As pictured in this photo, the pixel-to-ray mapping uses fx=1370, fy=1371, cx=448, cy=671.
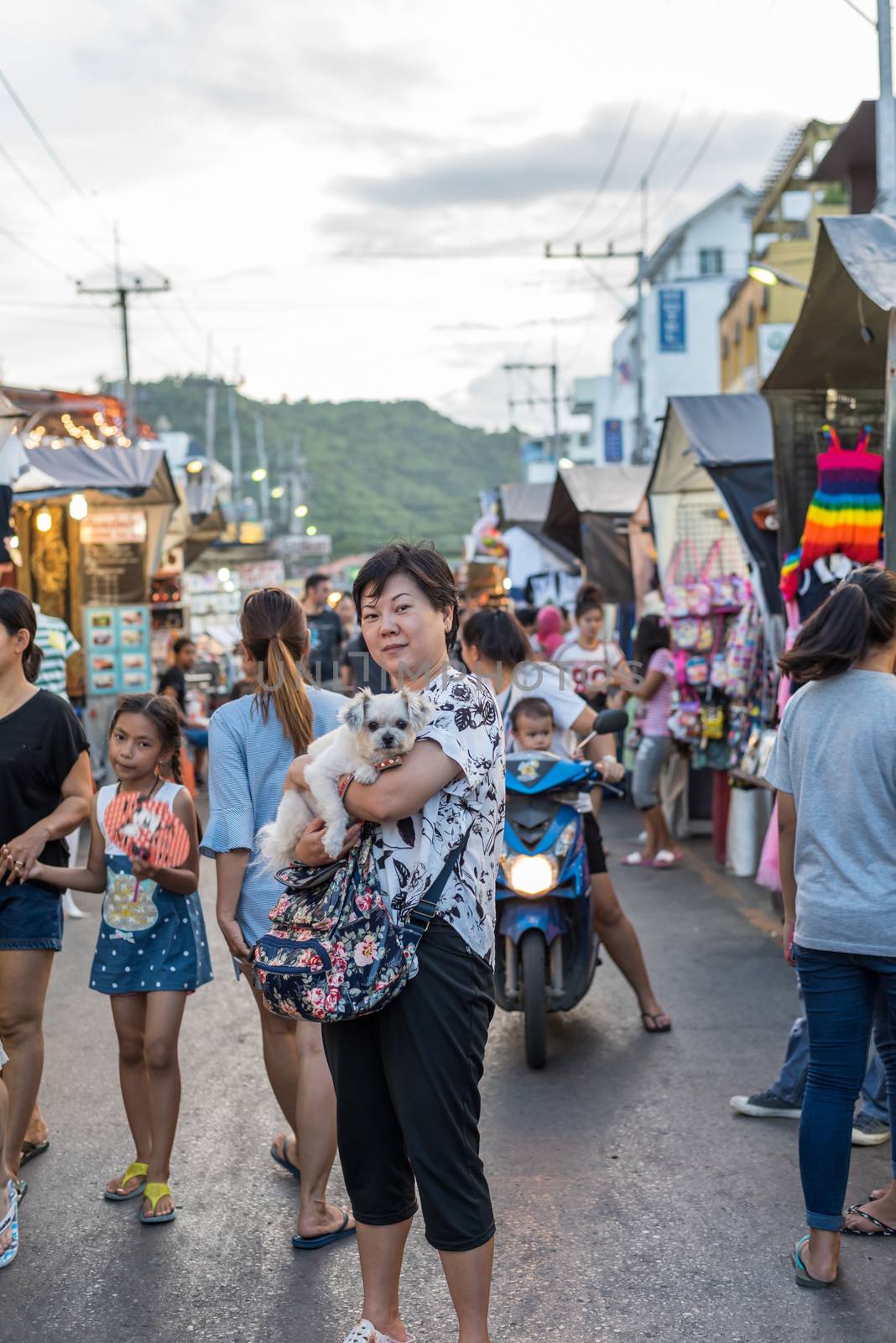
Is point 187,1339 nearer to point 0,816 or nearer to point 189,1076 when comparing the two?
point 0,816

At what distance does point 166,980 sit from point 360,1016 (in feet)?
5.79

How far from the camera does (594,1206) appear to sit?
443 centimetres

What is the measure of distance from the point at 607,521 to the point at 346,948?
14360 mm

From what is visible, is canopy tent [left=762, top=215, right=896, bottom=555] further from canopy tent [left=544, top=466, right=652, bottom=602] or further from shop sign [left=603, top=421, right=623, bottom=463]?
shop sign [left=603, top=421, right=623, bottom=463]

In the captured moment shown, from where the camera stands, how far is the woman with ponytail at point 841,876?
12.5 ft

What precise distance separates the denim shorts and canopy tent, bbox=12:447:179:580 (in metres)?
8.23

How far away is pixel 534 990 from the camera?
5785mm

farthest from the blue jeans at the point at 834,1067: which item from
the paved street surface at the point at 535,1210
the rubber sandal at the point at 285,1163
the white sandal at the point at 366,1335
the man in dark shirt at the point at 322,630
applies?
the man in dark shirt at the point at 322,630

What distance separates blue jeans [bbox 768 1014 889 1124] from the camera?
4.96 metres

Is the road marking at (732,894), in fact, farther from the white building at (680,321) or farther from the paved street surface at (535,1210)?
the white building at (680,321)

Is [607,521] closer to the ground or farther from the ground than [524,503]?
closer to the ground

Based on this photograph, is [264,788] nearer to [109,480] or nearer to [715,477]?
[715,477]

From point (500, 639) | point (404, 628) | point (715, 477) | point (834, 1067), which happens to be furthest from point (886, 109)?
point (404, 628)

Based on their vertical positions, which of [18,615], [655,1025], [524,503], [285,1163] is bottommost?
[655,1025]
